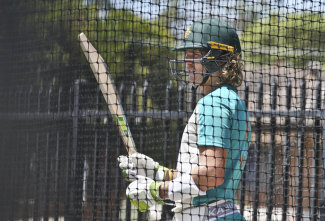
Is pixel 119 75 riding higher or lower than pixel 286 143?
higher

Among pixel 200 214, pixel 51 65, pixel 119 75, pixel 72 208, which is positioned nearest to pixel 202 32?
pixel 200 214

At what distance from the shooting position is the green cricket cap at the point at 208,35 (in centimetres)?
304

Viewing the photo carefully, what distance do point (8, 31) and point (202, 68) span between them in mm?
1147

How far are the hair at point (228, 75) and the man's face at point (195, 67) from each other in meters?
0.06

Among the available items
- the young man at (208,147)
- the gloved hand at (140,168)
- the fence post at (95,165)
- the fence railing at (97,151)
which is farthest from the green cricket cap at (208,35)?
the fence post at (95,165)

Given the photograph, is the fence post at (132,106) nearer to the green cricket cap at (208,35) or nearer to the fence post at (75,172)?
the fence post at (75,172)

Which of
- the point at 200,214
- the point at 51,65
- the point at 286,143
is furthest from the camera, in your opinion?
the point at 51,65

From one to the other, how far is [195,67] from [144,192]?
75cm

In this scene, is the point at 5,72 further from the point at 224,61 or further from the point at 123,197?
the point at 123,197

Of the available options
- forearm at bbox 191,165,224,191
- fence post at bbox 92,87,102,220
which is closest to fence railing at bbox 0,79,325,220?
fence post at bbox 92,87,102,220

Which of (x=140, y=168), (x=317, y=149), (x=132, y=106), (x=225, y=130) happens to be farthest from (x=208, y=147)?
(x=132, y=106)

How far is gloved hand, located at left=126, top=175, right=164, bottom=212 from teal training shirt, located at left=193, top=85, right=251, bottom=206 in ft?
0.71

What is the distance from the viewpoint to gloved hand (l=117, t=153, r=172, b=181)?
3.12 meters

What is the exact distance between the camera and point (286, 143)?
4688 mm
